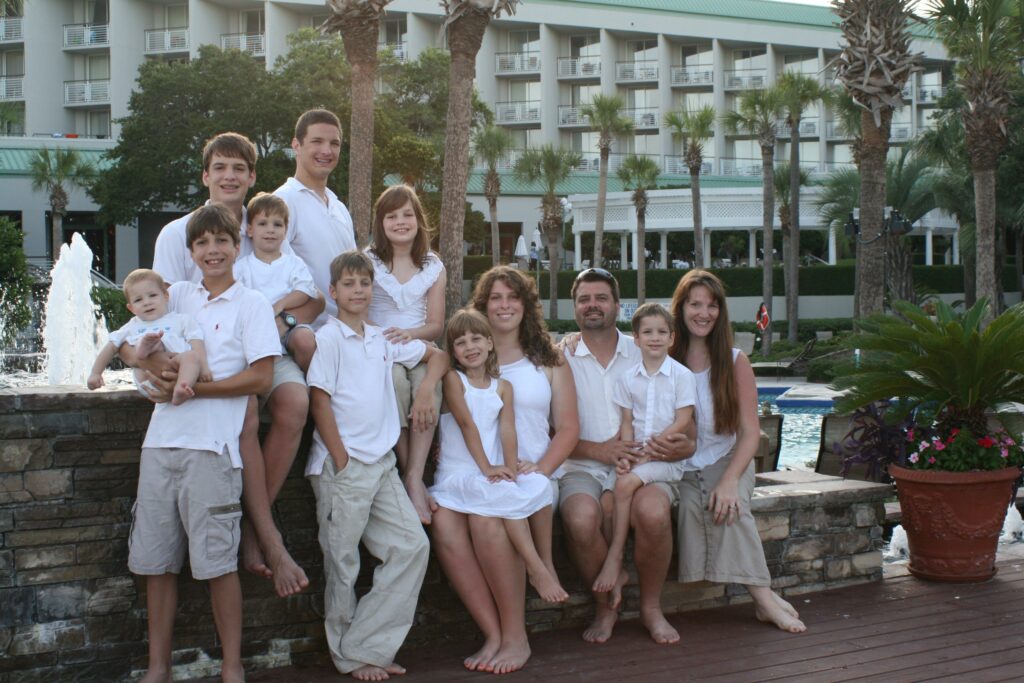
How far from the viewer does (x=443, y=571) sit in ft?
16.9

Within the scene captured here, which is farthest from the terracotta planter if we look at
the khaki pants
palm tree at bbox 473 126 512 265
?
palm tree at bbox 473 126 512 265

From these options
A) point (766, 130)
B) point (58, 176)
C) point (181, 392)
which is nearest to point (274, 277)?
point (181, 392)

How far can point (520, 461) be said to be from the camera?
16.8 ft

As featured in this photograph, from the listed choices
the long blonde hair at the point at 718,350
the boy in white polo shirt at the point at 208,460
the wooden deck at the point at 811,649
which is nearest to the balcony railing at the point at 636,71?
the long blonde hair at the point at 718,350

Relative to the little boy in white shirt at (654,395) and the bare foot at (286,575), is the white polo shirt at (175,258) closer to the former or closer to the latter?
the bare foot at (286,575)

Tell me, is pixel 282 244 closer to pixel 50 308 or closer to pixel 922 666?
pixel 922 666

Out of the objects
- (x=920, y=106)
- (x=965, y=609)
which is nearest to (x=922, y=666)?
(x=965, y=609)

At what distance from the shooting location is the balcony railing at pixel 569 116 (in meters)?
57.9

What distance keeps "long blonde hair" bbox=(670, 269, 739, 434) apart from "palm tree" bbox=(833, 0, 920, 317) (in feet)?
46.2

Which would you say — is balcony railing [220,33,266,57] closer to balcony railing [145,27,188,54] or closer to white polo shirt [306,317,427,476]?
balcony railing [145,27,188,54]

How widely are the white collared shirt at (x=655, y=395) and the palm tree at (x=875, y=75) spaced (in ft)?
47.3

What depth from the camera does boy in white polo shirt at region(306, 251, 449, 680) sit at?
464cm

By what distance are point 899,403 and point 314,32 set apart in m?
43.4

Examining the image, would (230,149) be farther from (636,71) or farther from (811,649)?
(636,71)
